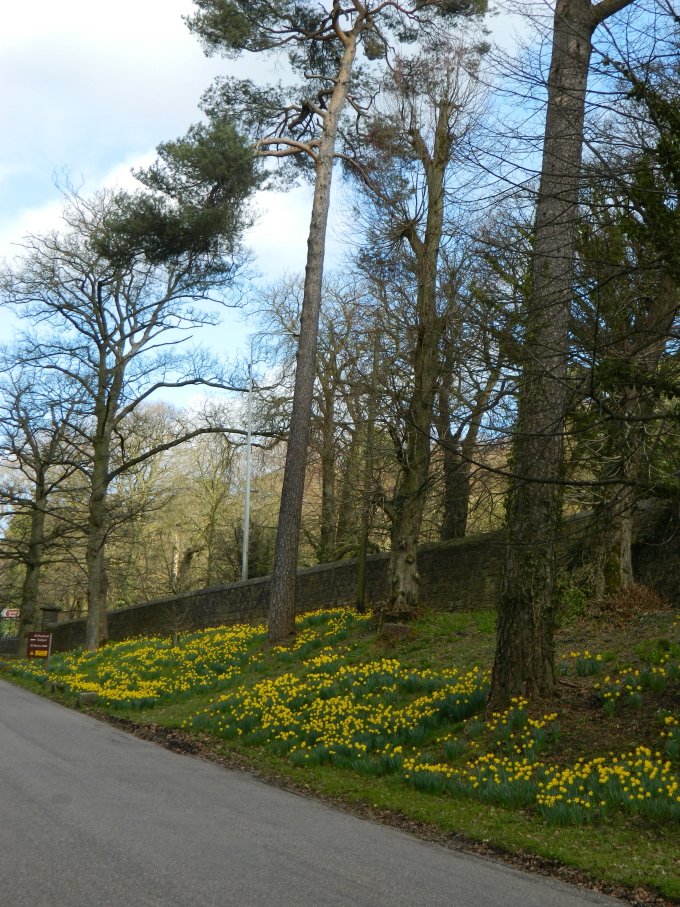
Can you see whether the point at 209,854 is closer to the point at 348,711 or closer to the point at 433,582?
the point at 348,711

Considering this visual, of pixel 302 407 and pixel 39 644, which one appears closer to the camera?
pixel 302 407

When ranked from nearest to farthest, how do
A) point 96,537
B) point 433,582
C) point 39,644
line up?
point 433,582 → point 39,644 → point 96,537

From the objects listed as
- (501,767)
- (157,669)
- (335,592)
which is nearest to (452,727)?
(501,767)

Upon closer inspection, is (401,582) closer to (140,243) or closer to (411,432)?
(411,432)

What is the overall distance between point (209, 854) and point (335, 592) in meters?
13.1

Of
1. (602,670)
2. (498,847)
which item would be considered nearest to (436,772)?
(498,847)

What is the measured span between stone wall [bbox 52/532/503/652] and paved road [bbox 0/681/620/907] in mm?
4172

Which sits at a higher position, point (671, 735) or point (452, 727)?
point (671, 735)

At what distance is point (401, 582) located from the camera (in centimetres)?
1409

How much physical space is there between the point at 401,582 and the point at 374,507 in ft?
7.73

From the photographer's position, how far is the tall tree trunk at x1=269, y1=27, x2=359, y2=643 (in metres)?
15.2

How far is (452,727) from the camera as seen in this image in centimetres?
792

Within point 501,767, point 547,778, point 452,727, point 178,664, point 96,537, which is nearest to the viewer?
point 547,778

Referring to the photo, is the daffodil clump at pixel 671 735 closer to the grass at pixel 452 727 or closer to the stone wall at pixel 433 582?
the grass at pixel 452 727
